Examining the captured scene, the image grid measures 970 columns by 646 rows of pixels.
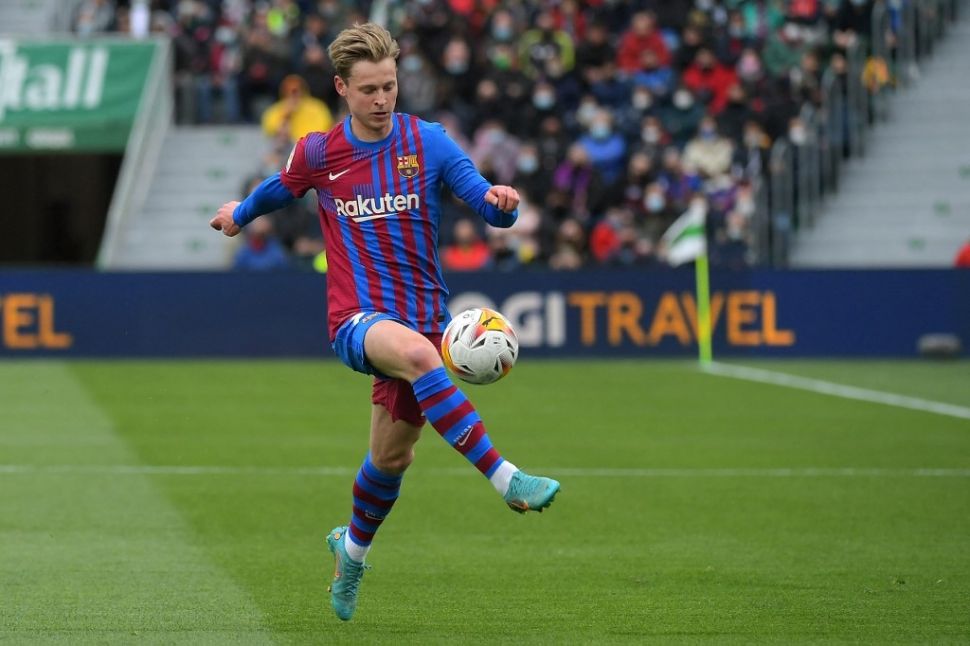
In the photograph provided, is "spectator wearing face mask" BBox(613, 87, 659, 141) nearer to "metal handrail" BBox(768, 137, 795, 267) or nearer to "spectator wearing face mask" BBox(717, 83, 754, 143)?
"spectator wearing face mask" BBox(717, 83, 754, 143)

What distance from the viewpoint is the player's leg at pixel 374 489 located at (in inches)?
281

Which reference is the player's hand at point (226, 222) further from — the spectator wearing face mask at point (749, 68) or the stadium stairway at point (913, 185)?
the spectator wearing face mask at point (749, 68)

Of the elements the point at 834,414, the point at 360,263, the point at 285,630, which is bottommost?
the point at 834,414

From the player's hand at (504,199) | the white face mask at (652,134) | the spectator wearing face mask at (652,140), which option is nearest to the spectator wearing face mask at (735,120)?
the spectator wearing face mask at (652,140)

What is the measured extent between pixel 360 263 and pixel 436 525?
10.1 ft

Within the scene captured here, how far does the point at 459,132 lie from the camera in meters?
26.0

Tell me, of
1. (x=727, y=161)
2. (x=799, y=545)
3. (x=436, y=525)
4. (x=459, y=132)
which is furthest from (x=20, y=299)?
(x=799, y=545)

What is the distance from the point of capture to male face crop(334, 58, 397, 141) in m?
6.98

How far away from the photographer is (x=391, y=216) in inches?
282

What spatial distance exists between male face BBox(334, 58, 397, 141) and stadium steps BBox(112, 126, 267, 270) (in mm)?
19682

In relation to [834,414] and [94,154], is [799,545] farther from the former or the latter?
[94,154]

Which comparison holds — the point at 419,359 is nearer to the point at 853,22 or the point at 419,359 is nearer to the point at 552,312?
the point at 552,312

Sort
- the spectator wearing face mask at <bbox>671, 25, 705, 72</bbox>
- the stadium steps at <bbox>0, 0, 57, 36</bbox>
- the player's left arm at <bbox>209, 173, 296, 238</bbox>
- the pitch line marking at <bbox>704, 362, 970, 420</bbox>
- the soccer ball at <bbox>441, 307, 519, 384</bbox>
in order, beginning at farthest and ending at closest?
the stadium steps at <bbox>0, 0, 57, 36</bbox>
the spectator wearing face mask at <bbox>671, 25, 705, 72</bbox>
the pitch line marking at <bbox>704, 362, 970, 420</bbox>
the player's left arm at <bbox>209, 173, 296, 238</bbox>
the soccer ball at <bbox>441, 307, 519, 384</bbox>

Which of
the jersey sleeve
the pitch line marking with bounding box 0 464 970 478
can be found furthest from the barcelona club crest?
the pitch line marking with bounding box 0 464 970 478
